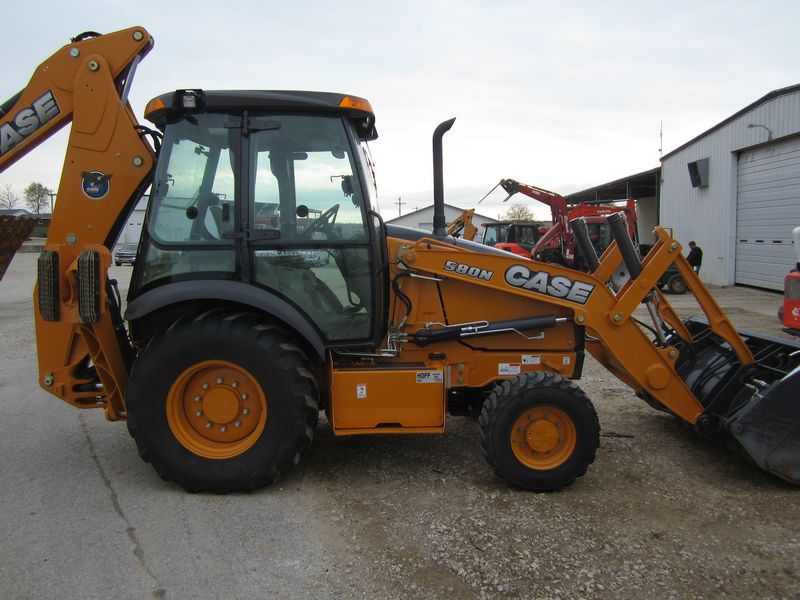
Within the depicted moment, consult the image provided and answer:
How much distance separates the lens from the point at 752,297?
49.8 ft

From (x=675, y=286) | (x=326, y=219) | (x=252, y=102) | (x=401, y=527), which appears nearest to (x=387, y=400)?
Answer: (x=401, y=527)

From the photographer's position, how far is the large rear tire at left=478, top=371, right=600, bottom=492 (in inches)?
156

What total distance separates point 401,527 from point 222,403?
1.40m

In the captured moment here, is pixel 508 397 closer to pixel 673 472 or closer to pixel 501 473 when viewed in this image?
pixel 501 473

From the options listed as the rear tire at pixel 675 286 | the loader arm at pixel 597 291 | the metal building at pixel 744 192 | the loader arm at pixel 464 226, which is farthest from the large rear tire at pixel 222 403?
the rear tire at pixel 675 286

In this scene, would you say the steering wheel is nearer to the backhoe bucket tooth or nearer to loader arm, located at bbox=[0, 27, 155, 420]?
loader arm, located at bbox=[0, 27, 155, 420]

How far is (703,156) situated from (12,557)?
20.5m

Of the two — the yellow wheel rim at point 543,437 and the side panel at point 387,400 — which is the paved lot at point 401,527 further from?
the side panel at point 387,400

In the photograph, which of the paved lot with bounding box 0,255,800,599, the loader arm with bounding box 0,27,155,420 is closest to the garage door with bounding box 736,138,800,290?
the paved lot with bounding box 0,255,800,599

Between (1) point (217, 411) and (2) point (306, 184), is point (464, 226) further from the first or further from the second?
(1) point (217, 411)

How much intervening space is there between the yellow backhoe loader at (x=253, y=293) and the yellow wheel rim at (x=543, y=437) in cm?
1

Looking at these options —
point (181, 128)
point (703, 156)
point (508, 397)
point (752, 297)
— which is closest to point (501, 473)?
point (508, 397)

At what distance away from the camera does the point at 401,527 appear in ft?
11.8

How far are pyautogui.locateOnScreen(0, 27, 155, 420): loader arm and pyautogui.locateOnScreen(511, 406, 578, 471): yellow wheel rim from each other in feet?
8.90
